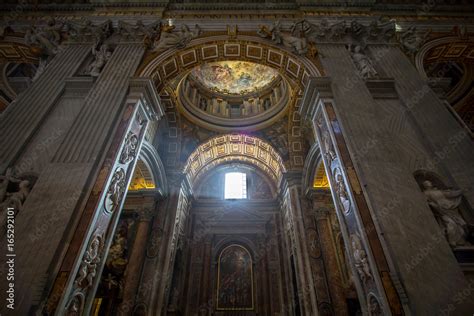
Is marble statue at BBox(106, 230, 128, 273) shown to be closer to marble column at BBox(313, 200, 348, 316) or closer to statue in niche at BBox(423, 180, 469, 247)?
marble column at BBox(313, 200, 348, 316)

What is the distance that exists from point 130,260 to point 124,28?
302 inches

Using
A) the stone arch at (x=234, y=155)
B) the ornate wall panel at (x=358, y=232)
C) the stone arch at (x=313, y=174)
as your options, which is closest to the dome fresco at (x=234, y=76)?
the stone arch at (x=234, y=155)

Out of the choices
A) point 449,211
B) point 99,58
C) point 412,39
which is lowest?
point 449,211

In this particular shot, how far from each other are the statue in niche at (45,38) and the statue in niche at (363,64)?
345 inches

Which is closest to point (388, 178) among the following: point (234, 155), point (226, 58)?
point (226, 58)

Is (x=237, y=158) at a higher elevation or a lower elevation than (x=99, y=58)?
higher

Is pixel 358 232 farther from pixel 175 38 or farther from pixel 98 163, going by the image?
pixel 175 38

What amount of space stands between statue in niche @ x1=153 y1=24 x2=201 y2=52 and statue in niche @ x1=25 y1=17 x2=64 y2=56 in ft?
9.82

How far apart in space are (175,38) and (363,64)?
5640 mm

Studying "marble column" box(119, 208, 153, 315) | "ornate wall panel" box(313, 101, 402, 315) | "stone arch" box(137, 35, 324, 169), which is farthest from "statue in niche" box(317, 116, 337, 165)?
"marble column" box(119, 208, 153, 315)

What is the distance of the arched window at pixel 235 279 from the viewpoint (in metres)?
10.8

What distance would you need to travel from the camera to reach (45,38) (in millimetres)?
7422

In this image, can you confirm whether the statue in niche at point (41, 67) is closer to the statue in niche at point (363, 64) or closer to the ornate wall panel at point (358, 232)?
the ornate wall panel at point (358, 232)

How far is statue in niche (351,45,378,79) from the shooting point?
6.57 meters
